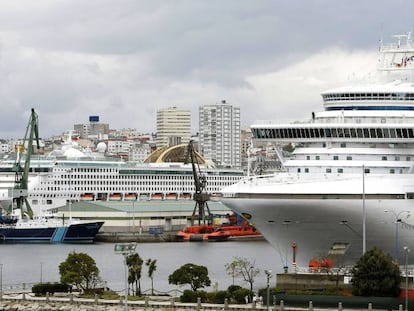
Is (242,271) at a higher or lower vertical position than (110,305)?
higher

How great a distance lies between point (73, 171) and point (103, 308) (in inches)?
4128

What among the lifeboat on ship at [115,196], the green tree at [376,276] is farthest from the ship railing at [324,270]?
the lifeboat on ship at [115,196]

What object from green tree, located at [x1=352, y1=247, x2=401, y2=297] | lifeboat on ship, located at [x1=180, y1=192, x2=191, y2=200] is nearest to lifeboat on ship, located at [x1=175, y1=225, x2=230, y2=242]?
lifeboat on ship, located at [x1=180, y1=192, x2=191, y2=200]

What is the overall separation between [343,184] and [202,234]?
242 ft

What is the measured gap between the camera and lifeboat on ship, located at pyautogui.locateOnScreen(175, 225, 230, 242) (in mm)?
127500

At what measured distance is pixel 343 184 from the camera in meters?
54.9

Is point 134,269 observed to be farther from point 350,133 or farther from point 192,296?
point 350,133

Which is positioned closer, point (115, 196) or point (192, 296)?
point (192, 296)

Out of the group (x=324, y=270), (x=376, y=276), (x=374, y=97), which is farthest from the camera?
(x=374, y=97)

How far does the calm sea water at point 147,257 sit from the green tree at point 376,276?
373 inches

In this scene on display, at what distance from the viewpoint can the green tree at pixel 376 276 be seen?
5119cm

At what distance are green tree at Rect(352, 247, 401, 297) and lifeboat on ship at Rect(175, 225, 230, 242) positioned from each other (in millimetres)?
74892

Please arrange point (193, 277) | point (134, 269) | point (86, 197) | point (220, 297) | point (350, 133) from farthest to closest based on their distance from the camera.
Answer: point (86, 197)
point (134, 269)
point (193, 277)
point (350, 133)
point (220, 297)

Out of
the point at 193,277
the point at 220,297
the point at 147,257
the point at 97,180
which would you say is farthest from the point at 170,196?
the point at 220,297
